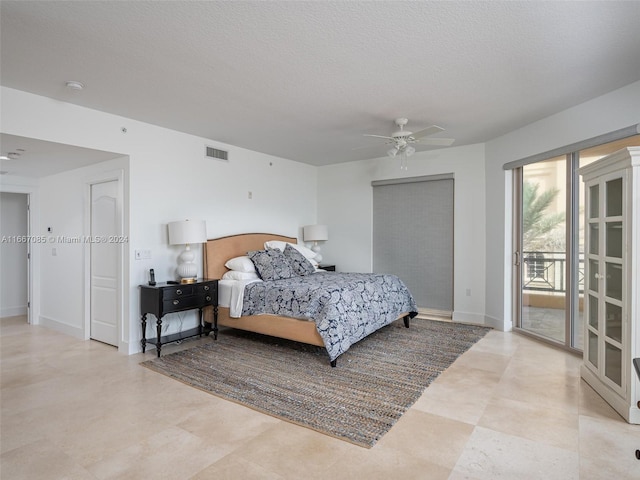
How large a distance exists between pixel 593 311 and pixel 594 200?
3.08ft

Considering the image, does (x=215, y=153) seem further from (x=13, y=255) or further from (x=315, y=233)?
(x=13, y=255)

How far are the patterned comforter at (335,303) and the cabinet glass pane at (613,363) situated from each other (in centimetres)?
209

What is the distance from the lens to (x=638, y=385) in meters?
2.44

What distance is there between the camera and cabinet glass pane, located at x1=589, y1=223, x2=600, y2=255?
3029 millimetres

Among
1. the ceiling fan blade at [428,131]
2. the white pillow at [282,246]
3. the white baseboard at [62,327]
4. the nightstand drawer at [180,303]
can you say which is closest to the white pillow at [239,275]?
the nightstand drawer at [180,303]

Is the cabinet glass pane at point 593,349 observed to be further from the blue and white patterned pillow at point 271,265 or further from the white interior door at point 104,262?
the white interior door at point 104,262

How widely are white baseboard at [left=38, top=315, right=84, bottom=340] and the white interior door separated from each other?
23 cm

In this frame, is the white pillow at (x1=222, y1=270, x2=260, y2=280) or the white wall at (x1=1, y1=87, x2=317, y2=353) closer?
the white wall at (x1=1, y1=87, x2=317, y2=353)

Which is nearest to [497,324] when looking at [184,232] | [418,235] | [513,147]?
[418,235]

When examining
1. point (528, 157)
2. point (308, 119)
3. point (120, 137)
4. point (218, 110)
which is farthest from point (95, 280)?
point (528, 157)

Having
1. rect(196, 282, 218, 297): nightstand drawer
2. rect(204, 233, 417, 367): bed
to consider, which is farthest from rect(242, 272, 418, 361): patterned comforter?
rect(196, 282, 218, 297): nightstand drawer

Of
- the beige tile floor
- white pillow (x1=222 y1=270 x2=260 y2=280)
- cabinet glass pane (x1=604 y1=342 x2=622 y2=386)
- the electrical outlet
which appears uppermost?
the electrical outlet

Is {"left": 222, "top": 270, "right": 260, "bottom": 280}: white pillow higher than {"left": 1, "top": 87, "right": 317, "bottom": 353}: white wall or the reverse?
the reverse

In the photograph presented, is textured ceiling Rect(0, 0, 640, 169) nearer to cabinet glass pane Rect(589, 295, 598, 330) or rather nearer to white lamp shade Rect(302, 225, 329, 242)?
cabinet glass pane Rect(589, 295, 598, 330)
